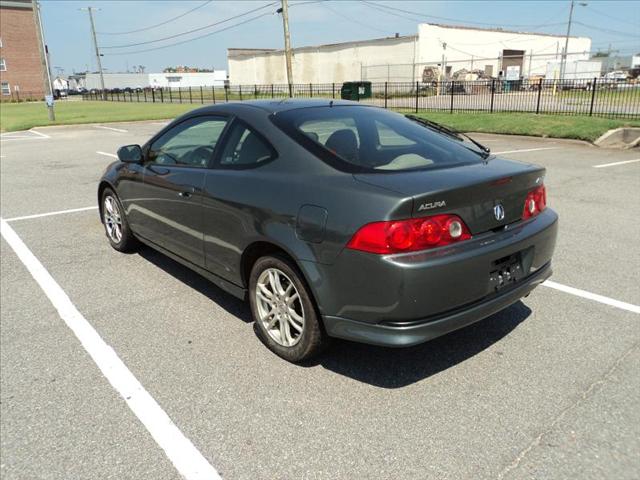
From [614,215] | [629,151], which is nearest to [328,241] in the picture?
[614,215]

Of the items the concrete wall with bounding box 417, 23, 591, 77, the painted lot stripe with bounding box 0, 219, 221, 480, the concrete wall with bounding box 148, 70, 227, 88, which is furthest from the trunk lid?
the concrete wall with bounding box 148, 70, 227, 88

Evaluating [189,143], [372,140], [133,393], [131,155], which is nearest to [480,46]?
[131,155]

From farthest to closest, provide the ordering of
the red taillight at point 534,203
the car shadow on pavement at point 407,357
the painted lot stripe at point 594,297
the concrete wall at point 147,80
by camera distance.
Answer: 1. the concrete wall at point 147,80
2. the painted lot stripe at point 594,297
3. the red taillight at point 534,203
4. the car shadow on pavement at point 407,357

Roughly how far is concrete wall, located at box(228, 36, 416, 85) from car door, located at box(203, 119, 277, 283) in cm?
5196

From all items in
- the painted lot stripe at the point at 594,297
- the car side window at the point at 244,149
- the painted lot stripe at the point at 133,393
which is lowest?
the painted lot stripe at the point at 133,393

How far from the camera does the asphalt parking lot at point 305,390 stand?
8.05 feet

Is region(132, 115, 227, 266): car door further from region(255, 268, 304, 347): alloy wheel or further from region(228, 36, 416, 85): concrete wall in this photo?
region(228, 36, 416, 85): concrete wall

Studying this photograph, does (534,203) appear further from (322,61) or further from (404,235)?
(322,61)

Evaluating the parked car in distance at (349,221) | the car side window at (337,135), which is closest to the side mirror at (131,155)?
the parked car in distance at (349,221)

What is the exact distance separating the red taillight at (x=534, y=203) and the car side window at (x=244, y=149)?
1.60 metres

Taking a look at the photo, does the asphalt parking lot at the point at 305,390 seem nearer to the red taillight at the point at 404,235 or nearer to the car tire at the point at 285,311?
the car tire at the point at 285,311

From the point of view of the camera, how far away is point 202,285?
4.58m

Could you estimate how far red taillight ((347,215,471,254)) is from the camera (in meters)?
2.61

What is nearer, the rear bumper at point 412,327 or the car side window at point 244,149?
the rear bumper at point 412,327
